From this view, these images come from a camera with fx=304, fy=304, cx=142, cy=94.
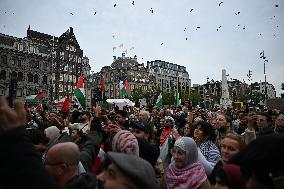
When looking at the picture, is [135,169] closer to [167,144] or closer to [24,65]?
[167,144]

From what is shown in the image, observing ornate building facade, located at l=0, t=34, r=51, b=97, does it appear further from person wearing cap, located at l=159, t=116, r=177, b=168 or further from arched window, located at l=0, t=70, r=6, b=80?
person wearing cap, located at l=159, t=116, r=177, b=168

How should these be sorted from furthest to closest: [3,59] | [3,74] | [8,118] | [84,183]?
[3,59]
[3,74]
[84,183]
[8,118]

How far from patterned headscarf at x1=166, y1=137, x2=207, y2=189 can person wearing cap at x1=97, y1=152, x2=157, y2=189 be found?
1.84m

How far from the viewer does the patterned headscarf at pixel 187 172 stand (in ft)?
12.3

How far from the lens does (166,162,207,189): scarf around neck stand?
3748 millimetres

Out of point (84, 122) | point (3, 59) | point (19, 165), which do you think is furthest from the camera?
point (3, 59)

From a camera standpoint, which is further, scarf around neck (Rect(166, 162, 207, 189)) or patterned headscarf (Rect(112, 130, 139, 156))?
scarf around neck (Rect(166, 162, 207, 189))

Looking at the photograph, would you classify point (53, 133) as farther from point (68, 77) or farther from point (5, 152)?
point (68, 77)

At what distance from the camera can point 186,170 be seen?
3.88 meters

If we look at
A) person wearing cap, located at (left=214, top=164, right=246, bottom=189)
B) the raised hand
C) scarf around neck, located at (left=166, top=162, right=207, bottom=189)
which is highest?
the raised hand

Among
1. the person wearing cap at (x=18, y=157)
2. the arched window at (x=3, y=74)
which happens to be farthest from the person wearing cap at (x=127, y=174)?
the arched window at (x=3, y=74)

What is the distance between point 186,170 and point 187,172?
0.14 ft

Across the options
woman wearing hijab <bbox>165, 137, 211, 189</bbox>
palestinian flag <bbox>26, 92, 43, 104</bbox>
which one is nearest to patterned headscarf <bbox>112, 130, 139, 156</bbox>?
woman wearing hijab <bbox>165, 137, 211, 189</bbox>

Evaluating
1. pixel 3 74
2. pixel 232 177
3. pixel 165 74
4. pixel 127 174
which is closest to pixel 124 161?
pixel 127 174
